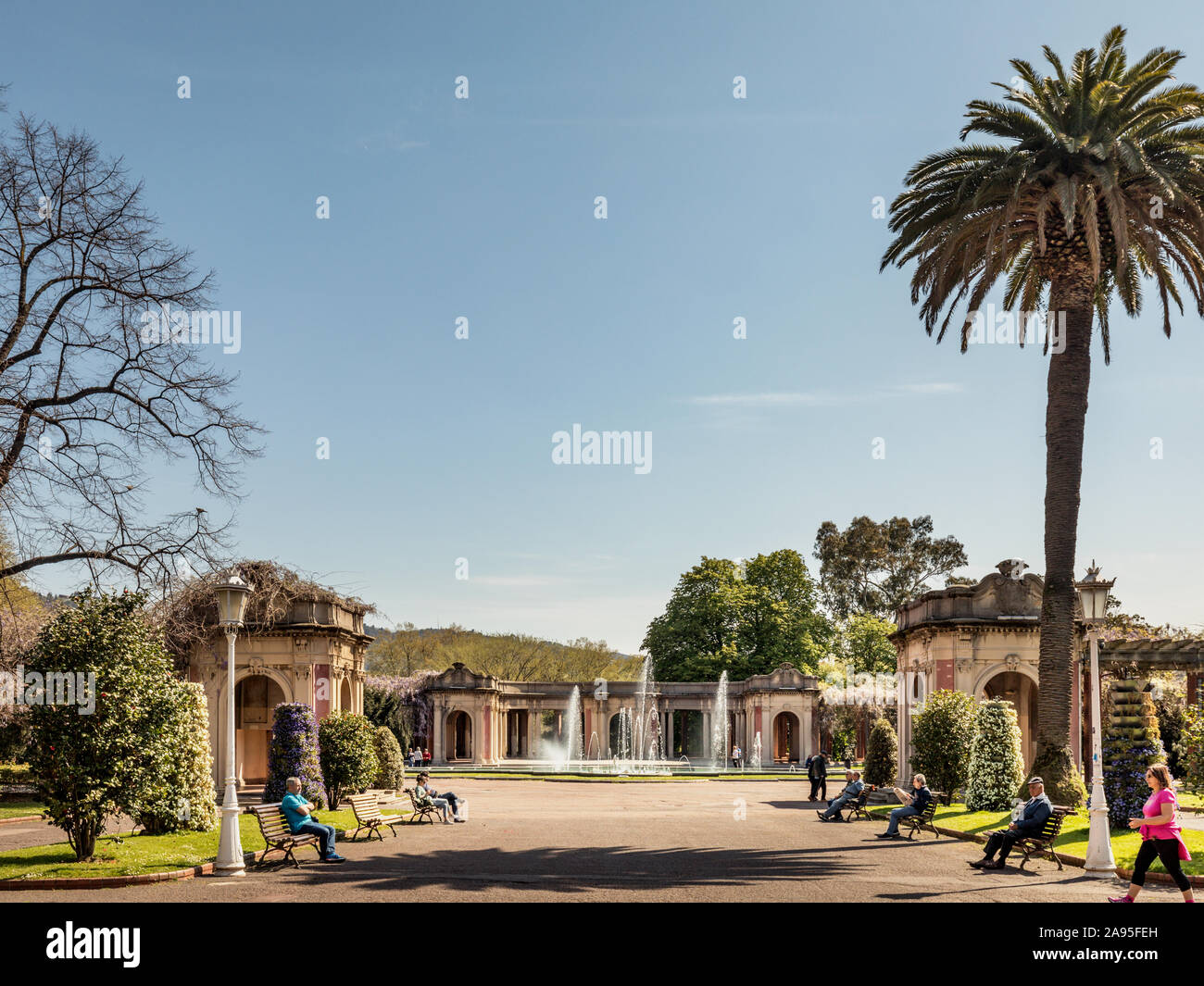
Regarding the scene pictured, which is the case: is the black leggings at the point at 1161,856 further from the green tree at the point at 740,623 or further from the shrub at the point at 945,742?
the green tree at the point at 740,623

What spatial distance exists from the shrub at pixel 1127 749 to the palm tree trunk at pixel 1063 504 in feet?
7.72

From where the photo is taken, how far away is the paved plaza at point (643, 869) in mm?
15320

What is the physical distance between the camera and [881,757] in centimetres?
3978

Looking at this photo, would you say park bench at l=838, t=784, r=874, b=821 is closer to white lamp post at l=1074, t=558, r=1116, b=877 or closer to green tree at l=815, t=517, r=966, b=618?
white lamp post at l=1074, t=558, r=1116, b=877

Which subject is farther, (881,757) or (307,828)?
(881,757)

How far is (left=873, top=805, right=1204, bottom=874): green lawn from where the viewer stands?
1905 centimetres

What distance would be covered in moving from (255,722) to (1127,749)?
34.1 m

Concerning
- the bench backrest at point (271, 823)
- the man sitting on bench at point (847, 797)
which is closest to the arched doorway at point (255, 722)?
the man sitting on bench at point (847, 797)

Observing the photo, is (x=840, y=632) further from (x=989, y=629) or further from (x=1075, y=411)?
(x=1075, y=411)

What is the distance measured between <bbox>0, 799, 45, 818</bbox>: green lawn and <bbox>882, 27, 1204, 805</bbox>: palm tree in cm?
2579

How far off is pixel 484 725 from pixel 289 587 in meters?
34.7

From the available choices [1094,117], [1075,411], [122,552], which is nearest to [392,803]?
[122,552]

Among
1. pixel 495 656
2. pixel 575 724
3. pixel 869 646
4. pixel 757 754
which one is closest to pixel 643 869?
pixel 757 754

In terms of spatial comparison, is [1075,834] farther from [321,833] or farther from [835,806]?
[321,833]
